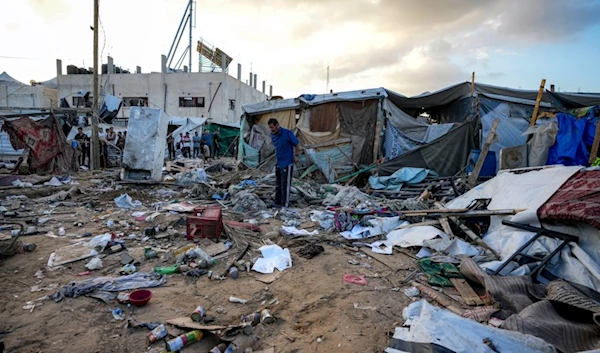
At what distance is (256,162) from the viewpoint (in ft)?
38.2

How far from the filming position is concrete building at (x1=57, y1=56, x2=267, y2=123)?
2431 cm

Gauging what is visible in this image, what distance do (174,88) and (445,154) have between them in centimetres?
2194

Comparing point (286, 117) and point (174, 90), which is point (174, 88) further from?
point (286, 117)

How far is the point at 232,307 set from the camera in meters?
2.78

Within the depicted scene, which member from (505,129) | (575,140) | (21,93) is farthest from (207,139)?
(21,93)

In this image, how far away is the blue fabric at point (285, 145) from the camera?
6.21 m

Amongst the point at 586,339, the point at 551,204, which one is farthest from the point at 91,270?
the point at 551,204

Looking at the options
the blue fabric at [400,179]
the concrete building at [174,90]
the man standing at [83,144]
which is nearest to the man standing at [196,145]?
the man standing at [83,144]

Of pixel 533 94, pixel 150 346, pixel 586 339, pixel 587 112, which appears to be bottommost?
pixel 150 346

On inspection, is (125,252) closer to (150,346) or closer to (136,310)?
(136,310)

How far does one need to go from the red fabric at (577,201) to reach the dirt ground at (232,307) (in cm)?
157

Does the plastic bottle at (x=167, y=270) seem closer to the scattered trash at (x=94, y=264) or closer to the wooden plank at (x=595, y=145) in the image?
the scattered trash at (x=94, y=264)

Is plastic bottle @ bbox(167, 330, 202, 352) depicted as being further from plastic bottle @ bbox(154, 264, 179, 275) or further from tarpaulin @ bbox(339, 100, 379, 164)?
tarpaulin @ bbox(339, 100, 379, 164)

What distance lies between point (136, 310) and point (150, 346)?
1.79 ft
